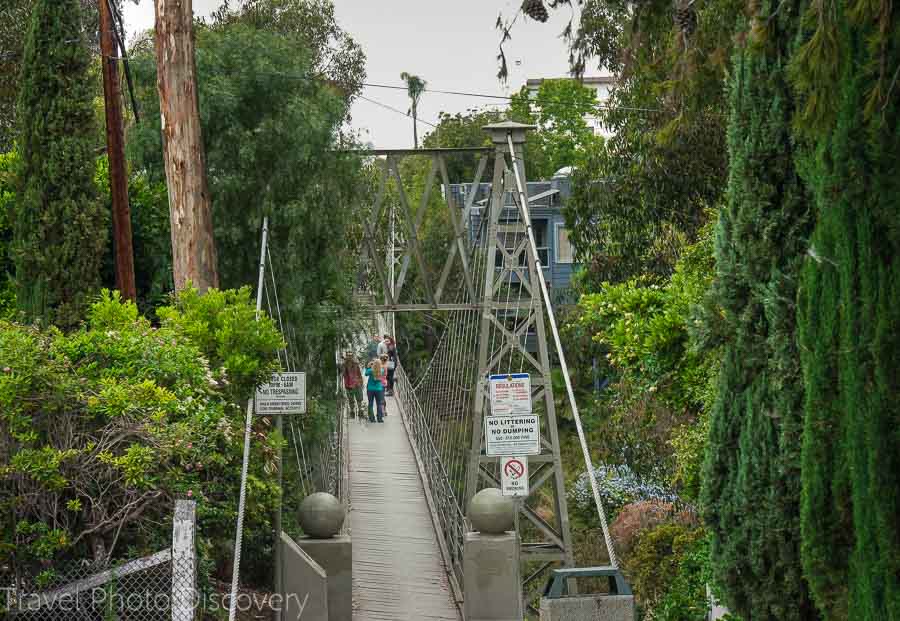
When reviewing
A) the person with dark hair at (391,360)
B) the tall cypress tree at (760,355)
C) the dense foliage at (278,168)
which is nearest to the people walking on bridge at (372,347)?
the dense foliage at (278,168)

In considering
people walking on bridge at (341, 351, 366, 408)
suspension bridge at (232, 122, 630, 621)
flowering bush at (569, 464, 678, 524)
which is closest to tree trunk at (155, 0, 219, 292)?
suspension bridge at (232, 122, 630, 621)

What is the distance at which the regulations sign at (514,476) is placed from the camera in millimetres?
13742

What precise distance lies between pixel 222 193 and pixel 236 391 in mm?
5045

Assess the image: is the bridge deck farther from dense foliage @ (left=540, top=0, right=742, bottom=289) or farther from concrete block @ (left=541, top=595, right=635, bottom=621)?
concrete block @ (left=541, top=595, right=635, bottom=621)

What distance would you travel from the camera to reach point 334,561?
42.8ft

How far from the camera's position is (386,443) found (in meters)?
25.4

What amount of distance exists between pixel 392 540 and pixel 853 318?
42.4 feet

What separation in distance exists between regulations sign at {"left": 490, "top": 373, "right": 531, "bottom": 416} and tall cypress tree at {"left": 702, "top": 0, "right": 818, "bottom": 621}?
22.4 ft

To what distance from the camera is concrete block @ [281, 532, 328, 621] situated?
1134cm

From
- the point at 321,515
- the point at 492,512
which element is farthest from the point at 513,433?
the point at 321,515

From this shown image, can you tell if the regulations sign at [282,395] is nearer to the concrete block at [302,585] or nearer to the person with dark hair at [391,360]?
the concrete block at [302,585]

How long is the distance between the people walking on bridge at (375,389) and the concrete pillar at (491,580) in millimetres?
11664

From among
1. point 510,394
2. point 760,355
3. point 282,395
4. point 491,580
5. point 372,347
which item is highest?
point 760,355

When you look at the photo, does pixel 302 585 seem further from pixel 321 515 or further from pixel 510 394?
pixel 510 394
